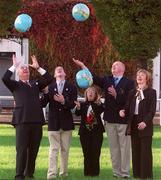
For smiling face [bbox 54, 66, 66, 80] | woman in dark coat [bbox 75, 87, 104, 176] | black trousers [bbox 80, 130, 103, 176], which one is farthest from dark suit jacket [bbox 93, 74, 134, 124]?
smiling face [bbox 54, 66, 66, 80]

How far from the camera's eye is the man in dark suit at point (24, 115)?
1089 centimetres

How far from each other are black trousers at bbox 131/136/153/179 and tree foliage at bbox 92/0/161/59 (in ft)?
7.80

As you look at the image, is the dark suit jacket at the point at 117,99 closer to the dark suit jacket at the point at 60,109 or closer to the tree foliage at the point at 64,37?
the dark suit jacket at the point at 60,109

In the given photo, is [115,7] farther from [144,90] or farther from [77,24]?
[77,24]

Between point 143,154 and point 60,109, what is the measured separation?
5.29ft

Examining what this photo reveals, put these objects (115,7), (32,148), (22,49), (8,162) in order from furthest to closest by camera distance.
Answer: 1. (22,49)
2. (8,162)
3. (115,7)
4. (32,148)

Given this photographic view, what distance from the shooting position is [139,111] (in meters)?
11.2

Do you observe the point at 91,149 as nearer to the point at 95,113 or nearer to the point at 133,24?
the point at 95,113

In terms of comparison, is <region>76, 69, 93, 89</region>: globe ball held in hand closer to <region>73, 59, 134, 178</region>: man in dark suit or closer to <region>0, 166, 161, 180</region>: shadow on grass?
<region>73, 59, 134, 178</region>: man in dark suit

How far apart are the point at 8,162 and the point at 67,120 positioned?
9.38ft

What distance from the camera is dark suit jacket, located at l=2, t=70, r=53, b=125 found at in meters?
10.9


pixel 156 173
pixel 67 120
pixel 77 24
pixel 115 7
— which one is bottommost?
pixel 156 173

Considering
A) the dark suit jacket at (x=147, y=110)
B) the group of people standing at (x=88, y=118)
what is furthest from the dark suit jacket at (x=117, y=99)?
the dark suit jacket at (x=147, y=110)

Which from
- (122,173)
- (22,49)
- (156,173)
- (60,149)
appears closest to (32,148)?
(60,149)
